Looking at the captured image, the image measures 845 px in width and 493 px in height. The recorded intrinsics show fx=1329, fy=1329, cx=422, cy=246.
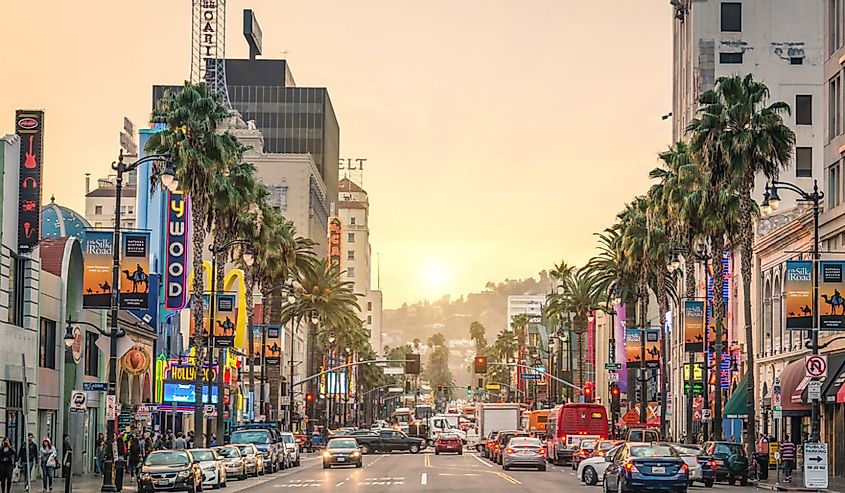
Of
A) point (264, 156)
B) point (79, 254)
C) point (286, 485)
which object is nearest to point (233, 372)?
point (79, 254)

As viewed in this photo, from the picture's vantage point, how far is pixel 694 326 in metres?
66.1

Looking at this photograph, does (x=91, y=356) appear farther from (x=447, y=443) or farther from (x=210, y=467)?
(x=447, y=443)

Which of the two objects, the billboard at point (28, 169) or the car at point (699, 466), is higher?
the billboard at point (28, 169)

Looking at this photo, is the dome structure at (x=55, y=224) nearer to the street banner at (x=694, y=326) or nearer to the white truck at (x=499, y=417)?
the street banner at (x=694, y=326)

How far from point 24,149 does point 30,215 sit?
2467mm

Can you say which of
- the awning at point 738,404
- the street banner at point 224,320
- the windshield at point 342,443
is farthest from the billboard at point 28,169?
the awning at point 738,404

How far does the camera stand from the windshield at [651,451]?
3894cm

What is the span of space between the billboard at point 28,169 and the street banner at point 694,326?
3260 cm

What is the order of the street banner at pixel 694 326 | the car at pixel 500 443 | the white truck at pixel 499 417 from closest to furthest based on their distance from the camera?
the street banner at pixel 694 326
the car at pixel 500 443
the white truck at pixel 499 417

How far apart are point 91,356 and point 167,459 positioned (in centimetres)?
1810

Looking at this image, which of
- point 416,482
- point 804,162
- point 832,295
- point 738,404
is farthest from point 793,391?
point 804,162

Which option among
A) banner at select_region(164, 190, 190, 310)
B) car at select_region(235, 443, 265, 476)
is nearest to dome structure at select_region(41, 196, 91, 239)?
banner at select_region(164, 190, 190, 310)

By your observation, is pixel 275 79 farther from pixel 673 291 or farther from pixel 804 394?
pixel 804 394

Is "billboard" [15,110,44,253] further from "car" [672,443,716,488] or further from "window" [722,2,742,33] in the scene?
"window" [722,2,742,33]
